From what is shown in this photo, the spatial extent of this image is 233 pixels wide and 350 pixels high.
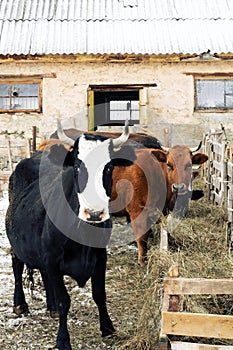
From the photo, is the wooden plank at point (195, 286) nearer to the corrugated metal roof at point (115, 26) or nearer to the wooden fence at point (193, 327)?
the wooden fence at point (193, 327)

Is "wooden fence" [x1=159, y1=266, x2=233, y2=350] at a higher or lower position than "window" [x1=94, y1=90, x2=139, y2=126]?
lower

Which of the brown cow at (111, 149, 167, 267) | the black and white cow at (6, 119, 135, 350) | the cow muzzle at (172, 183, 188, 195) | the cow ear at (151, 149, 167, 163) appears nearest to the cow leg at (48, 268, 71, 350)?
the black and white cow at (6, 119, 135, 350)

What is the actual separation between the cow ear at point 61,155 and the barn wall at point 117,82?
396 inches

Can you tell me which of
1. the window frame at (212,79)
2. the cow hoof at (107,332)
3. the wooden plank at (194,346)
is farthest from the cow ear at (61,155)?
the window frame at (212,79)

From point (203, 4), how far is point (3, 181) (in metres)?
8.73

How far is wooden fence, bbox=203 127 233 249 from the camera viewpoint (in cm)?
651

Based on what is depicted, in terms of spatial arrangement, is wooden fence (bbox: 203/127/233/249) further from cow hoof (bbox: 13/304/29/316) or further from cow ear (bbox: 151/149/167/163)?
cow hoof (bbox: 13/304/29/316)

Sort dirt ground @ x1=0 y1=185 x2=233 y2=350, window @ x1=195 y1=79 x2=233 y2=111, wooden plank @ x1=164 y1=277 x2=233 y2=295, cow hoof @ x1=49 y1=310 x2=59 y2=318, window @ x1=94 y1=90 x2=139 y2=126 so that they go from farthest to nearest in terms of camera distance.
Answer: window @ x1=94 y1=90 x2=139 y2=126 < window @ x1=195 y1=79 x2=233 y2=111 < cow hoof @ x1=49 y1=310 x2=59 y2=318 < dirt ground @ x1=0 y1=185 x2=233 y2=350 < wooden plank @ x1=164 y1=277 x2=233 y2=295

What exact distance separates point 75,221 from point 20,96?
36.4ft

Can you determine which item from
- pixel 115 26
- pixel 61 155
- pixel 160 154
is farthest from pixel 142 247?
pixel 115 26

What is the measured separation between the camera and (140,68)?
1423cm

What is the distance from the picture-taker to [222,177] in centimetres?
747

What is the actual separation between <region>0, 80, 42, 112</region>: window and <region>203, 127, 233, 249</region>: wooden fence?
6.29 metres

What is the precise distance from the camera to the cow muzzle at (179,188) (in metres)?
6.57
